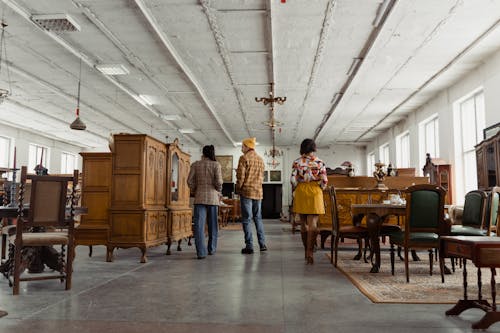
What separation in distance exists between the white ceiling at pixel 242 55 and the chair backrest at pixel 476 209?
10.3ft

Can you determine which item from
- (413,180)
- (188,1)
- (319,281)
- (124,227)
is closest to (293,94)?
(413,180)

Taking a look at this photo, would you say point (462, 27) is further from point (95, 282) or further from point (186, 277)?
point (95, 282)

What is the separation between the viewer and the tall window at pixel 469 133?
10172mm

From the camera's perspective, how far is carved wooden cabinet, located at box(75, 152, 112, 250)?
5.73 meters

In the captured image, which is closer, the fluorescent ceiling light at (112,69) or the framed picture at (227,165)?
the fluorescent ceiling light at (112,69)

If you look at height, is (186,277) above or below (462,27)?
below

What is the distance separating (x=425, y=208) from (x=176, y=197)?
394cm

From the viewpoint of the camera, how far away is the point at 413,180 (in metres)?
8.35

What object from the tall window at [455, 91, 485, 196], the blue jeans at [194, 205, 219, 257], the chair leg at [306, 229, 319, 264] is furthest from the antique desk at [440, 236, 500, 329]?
the tall window at [455, 91, 485, 196]

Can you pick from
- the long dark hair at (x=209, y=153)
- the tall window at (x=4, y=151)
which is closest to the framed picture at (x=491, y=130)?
the long dark hair at (x=209, y=153)

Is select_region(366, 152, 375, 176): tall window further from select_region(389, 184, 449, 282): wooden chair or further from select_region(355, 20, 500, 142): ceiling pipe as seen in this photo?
select_region(389, 184, 449, 282): wooden chair

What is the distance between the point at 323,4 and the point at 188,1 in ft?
6.93

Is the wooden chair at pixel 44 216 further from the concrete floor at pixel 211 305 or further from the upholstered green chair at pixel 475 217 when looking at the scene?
the upholstered green chair at pixel 475 217

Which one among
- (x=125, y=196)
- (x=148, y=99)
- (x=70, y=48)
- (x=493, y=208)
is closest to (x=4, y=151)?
(x=148, y=99)
